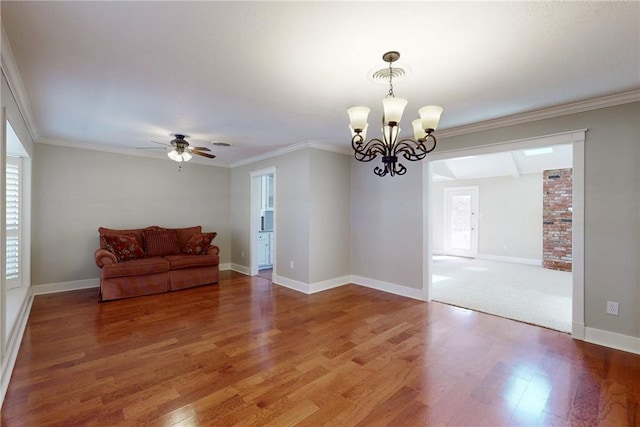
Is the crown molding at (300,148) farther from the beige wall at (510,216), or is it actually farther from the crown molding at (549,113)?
the beige wall at (510,216)

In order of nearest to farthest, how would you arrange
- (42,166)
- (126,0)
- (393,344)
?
(126,0)
(393,344)
(42,166)

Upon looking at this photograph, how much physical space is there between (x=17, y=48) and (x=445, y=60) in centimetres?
295

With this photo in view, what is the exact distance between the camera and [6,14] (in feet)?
5.43

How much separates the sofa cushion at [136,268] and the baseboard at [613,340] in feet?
17.6

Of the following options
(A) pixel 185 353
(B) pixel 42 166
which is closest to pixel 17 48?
(A) pixel 185 353

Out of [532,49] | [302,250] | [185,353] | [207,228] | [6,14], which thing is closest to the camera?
[6,14]

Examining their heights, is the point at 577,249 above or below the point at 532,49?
below

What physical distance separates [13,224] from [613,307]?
23.1ft

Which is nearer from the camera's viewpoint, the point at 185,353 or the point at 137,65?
the point at 137,65

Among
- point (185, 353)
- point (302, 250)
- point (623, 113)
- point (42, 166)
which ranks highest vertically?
point (623, 113)

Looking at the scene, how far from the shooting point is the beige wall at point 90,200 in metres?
4.52

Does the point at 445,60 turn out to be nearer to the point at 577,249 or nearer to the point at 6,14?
the point at 577,249

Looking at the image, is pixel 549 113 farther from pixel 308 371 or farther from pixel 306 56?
pixel 308 371

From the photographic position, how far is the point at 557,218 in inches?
273
